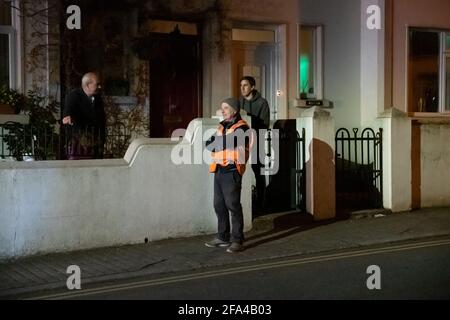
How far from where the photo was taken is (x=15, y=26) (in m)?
11.0

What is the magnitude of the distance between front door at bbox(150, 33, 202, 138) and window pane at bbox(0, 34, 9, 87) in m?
2.64

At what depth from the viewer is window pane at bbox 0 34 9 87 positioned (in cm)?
1107

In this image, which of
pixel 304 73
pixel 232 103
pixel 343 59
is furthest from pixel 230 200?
pixel 343 59

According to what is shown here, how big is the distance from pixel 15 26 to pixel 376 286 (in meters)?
7.69

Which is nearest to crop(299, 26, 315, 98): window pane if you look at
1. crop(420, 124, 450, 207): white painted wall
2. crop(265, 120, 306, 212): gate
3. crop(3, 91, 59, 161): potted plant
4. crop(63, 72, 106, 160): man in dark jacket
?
crop(420, 124, 450, 207): white painted wall

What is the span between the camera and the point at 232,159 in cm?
805

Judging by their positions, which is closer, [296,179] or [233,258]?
[233,258]

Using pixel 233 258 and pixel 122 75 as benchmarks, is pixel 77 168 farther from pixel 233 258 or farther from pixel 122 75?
pixel 122 75

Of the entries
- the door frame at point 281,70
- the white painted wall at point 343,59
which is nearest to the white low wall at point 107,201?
the door frame at point 281,70

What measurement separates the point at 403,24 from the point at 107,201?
8203mm

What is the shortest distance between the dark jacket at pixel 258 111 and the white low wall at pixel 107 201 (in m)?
0.98

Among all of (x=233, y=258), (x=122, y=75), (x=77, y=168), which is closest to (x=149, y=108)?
(x=122, y=75)

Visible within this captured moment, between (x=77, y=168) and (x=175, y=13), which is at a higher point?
(x=175, y=13)
